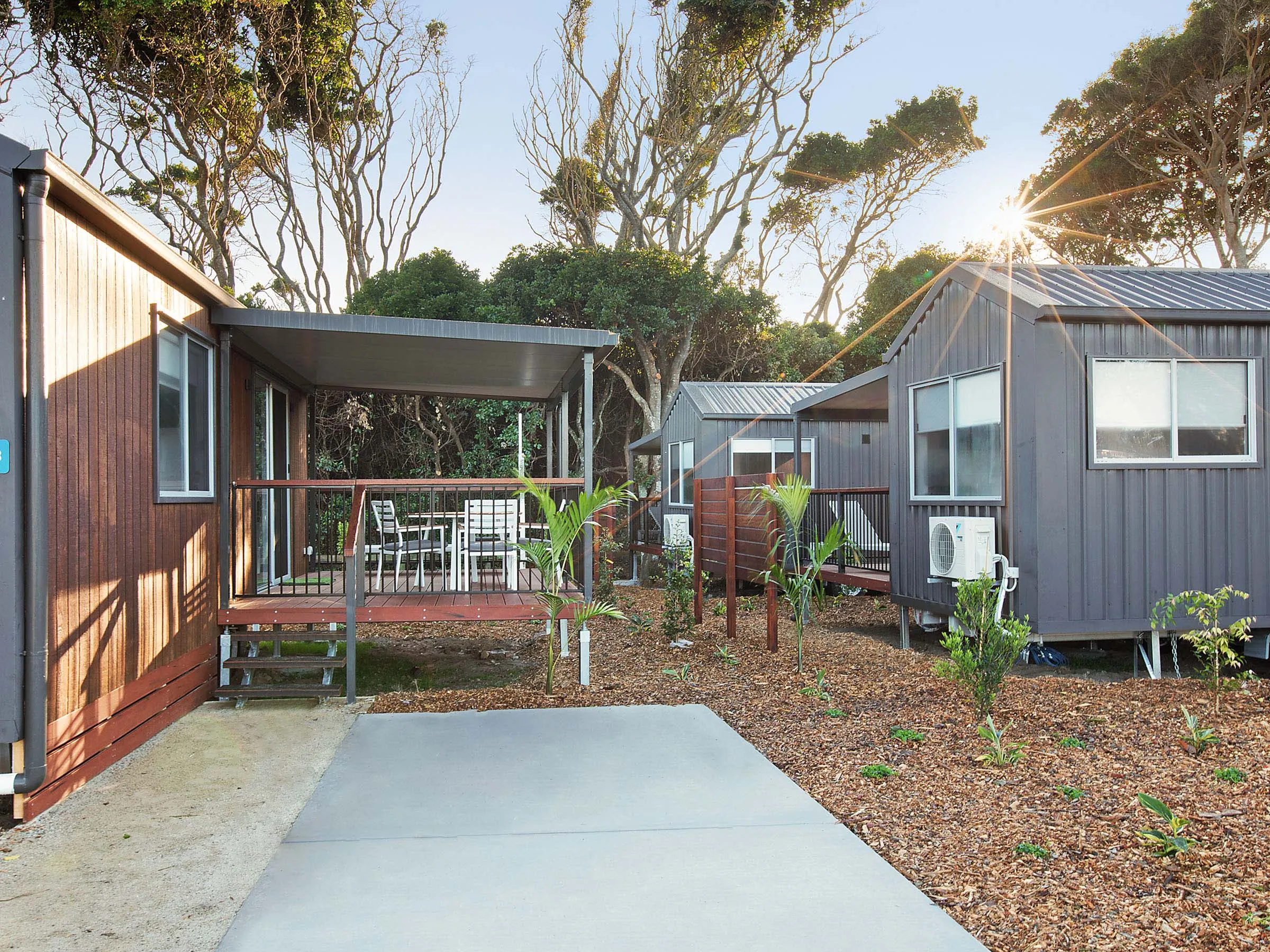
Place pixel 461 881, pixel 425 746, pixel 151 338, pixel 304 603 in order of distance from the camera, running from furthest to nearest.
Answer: pixel 304 603 < pixel 151 338 < pixel 425 746 < pixel 461 881

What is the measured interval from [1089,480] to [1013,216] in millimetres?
19922

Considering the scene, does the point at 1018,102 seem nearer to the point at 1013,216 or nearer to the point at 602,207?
the point at 1013,216

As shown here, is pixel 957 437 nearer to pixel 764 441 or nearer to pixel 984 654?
pixel 984 654

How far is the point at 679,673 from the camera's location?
6.51 m

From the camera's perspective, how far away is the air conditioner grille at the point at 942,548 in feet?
22.9

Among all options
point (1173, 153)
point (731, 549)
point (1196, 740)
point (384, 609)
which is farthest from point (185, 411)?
point (1173, 153)

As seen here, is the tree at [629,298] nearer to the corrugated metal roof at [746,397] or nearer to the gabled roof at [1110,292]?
the corrugated metal roof at [746,397]

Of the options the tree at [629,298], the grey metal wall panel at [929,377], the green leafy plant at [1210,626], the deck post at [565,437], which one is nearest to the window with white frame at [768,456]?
the tree at [629,298]

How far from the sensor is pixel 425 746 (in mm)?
4520

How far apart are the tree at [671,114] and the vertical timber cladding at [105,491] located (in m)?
18.3

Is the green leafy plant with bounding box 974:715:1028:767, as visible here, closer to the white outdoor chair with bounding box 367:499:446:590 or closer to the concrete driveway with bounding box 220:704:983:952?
the concrete driveway with bounding box 220:704:983:952

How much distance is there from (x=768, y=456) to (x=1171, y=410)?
8.16 meters

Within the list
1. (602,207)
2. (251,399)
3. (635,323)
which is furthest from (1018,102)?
(251,399)

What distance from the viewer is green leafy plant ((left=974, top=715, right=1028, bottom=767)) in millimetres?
4133
